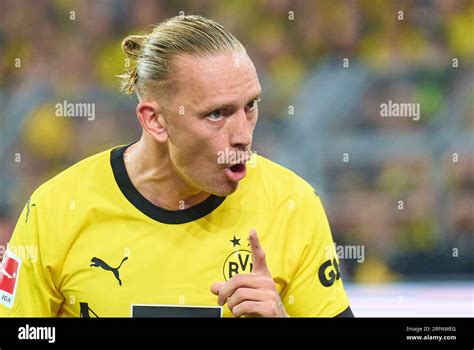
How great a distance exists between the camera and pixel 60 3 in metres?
2.29

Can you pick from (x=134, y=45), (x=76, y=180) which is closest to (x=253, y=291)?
(x=76, y=180)

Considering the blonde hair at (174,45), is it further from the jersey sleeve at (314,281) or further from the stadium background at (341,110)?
the stadium background at (341,110)

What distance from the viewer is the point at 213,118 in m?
1.63

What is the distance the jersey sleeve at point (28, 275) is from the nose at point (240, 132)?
1.44ft

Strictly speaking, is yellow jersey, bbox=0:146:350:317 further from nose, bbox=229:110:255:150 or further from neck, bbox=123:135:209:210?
nose, bbox=229:110:255:150

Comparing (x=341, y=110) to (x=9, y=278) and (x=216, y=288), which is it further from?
(x=9, y=278)

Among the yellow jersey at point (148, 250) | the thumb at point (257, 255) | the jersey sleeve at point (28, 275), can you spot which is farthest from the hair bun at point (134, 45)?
the thumb at point (257, 255)

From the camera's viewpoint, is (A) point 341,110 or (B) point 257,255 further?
(A) point 341,110

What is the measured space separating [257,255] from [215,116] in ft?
1.03

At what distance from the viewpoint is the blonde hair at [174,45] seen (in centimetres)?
161

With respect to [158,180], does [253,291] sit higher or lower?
lower

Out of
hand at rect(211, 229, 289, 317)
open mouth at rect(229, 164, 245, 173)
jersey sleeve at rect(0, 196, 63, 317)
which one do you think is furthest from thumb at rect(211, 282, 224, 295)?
jersey sleeve at rect(0, 196, 63, 317)

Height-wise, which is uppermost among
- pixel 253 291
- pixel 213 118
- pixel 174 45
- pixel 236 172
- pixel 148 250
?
pixel 174 45

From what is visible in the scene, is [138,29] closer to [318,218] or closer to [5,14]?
[5,14]
